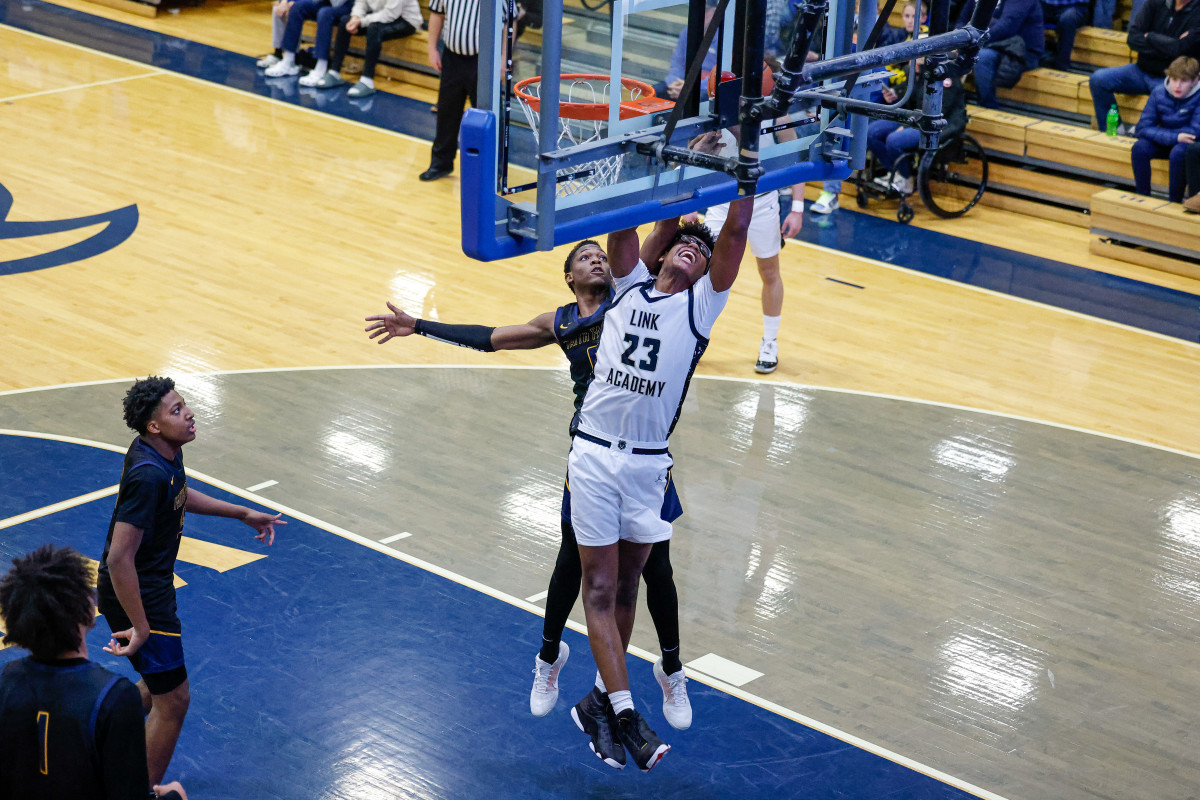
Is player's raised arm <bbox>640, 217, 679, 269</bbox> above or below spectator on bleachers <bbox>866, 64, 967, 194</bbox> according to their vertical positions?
above

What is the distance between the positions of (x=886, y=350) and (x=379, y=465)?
3.79 metres

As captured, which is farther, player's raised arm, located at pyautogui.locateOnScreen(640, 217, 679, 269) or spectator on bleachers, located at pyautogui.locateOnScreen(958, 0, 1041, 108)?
spectator on bleachers, located at pyautogui.locateOnScreen(958, 0, 1041, 108)

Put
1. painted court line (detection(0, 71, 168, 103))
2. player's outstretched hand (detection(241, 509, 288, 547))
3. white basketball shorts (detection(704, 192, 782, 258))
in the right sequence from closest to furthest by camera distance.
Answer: player's outstretched hand (detection(241, 509, 288, 547)) → white basketball shorts (detection(704, 192, 782, 258)) → painted court line (detection(0, 71, 168, 103))

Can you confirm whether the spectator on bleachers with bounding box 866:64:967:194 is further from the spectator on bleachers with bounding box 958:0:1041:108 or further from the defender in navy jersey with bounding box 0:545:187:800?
the defender in navy jersey with bounding box 0:545:187:800

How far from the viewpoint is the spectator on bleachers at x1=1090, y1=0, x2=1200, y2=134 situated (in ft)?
39.7

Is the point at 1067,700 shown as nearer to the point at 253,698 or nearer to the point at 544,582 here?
the point at 544,582

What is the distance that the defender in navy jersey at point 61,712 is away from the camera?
3.56 meters

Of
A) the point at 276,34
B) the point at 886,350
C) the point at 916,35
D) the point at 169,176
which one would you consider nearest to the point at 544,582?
the point at 916,35

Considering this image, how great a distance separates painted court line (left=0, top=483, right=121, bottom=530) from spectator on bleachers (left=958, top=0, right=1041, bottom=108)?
8.91 metres

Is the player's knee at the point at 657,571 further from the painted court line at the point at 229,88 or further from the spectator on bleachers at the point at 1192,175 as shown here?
the painted court line at the point at 229,88

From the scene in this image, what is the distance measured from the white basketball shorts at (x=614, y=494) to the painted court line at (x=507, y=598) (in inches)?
51.6

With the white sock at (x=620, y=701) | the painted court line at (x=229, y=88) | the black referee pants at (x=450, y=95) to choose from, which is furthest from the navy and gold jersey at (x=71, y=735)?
the painted court line at (x=229, y=88)

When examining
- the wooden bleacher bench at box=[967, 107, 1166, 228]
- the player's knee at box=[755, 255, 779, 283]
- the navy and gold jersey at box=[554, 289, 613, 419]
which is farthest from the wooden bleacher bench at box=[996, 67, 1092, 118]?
the navy and gold jersey at box=[554, 289, 613, 419]

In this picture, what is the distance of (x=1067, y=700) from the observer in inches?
248
